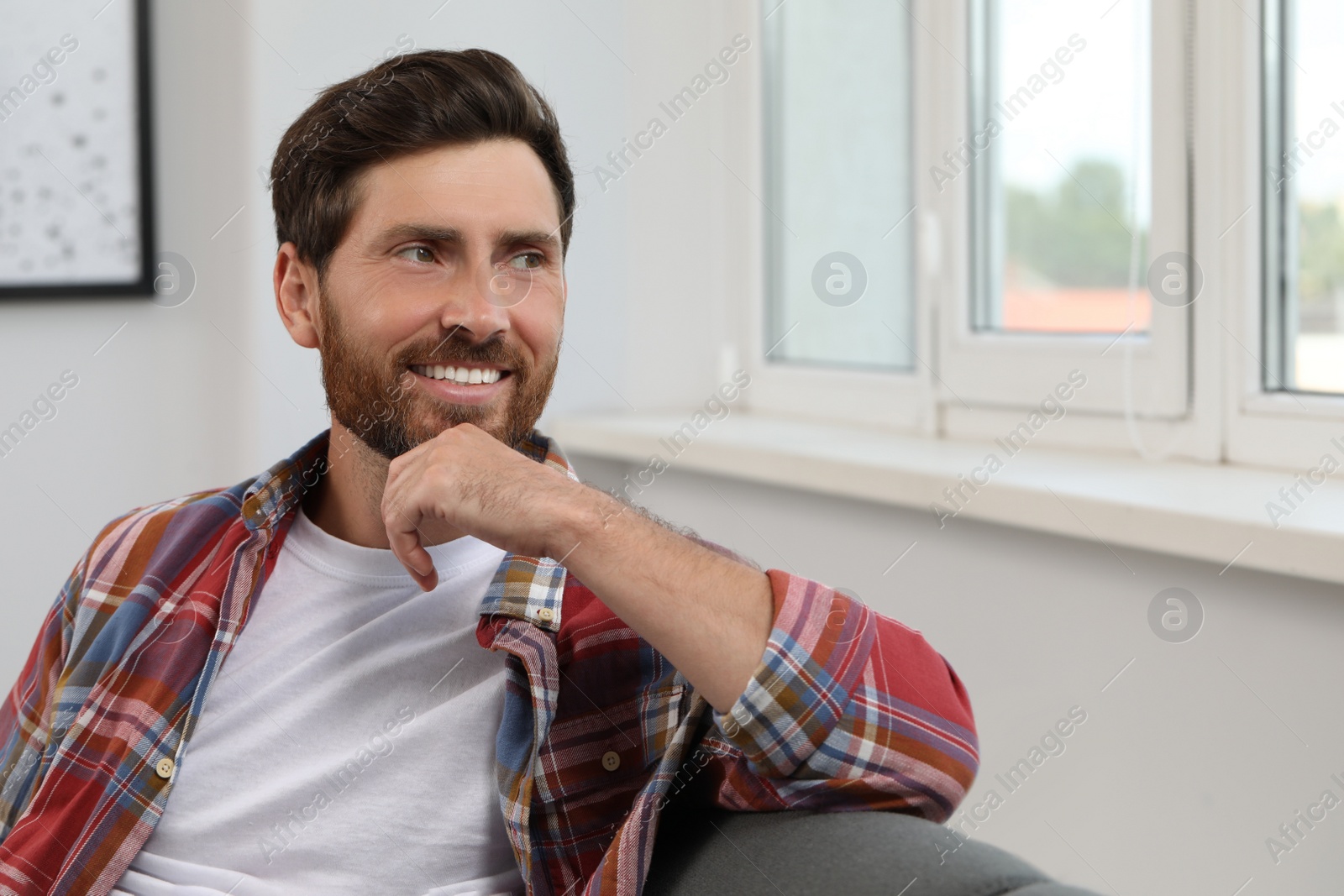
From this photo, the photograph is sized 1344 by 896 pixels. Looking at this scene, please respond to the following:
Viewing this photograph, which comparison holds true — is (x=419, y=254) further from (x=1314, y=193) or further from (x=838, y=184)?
(x=838, y=184)

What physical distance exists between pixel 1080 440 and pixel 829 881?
3.73 ft

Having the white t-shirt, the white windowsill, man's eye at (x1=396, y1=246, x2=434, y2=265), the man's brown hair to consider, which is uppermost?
the man's brown hair

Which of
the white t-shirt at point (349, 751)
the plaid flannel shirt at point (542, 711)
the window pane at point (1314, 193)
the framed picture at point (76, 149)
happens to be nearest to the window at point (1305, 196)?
the window pane at point (1314, 193)

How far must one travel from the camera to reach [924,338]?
2117 millimetres

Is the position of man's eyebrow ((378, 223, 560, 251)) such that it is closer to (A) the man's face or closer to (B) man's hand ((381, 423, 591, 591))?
(A) the man's face

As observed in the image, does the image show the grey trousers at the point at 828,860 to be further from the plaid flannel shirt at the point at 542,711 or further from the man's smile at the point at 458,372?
the man's smile at the point at 458,372

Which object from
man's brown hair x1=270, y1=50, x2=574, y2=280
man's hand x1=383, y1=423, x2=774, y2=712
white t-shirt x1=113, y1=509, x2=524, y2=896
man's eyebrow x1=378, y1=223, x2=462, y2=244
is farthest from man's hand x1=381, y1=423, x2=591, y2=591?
man's brown hair x1=270, y1=50, x2=574, y2=280

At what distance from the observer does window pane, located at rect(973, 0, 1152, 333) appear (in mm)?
1764

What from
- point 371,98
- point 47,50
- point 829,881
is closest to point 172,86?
point 47,50

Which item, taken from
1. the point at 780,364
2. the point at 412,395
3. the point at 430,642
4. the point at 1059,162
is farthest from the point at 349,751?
the point at 780,364

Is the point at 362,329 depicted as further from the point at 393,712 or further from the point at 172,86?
the point at 172,86

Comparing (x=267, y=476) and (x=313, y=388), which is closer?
(x=267, y=476)

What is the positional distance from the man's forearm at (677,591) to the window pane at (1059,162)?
1031 mm

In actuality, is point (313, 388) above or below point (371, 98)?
below
